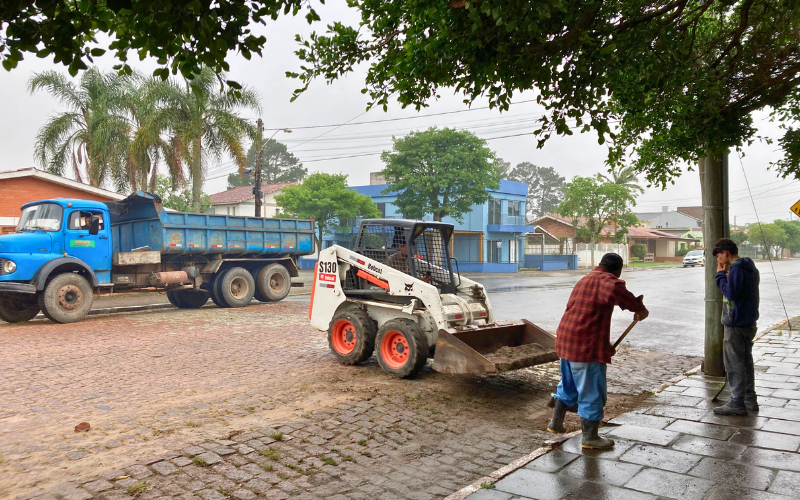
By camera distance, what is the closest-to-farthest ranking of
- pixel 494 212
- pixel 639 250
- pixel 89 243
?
pixel 89 243 → pixel 494 212 → pixel 639 250

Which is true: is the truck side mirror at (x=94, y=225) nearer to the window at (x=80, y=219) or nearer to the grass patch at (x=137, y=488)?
the window at (x=80, y=219)

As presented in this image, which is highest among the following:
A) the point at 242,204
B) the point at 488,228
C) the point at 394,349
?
the point at 242,204

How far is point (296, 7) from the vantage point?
473cm

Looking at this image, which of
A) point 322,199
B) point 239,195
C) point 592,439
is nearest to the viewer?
point 592,439

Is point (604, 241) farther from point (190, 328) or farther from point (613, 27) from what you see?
point (613, 27)

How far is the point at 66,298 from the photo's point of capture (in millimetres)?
13398

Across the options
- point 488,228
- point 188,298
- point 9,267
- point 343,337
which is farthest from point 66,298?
point 488,228

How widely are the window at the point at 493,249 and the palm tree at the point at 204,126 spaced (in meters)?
23.3

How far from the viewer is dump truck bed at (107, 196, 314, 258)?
50.8 ft

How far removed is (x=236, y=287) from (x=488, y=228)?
93.7 ft

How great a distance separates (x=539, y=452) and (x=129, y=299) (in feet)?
60.1

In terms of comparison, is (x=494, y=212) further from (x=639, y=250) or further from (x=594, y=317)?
(x=594, y=317)

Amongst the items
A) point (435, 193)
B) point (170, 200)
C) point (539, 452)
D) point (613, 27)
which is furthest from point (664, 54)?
point (170, 200)

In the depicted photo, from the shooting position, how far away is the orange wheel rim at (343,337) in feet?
28.5
